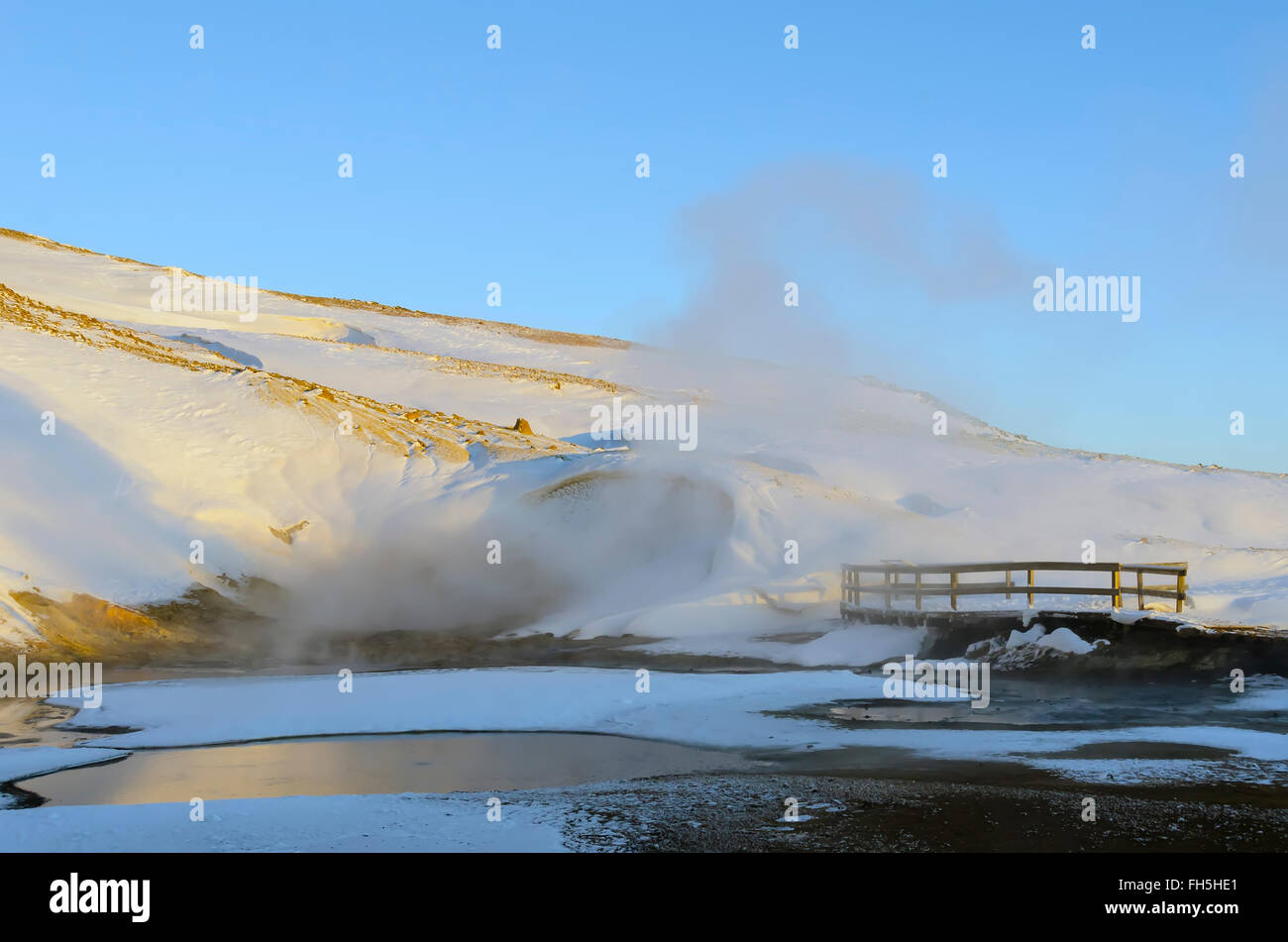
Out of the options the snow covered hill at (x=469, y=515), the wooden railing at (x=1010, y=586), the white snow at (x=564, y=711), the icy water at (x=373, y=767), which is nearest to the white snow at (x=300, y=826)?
the icy water at (x=373, y=767)

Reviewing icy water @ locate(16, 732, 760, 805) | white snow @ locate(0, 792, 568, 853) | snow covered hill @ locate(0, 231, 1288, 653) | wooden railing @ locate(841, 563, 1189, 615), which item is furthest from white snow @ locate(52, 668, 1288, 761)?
white snow @ locate(0, 792, 568, 853)

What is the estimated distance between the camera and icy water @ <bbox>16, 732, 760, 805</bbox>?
41.3ft

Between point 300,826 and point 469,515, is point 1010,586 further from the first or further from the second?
point 300,826

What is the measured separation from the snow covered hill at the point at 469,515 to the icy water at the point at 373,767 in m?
9.27

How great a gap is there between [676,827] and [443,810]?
2290 mm

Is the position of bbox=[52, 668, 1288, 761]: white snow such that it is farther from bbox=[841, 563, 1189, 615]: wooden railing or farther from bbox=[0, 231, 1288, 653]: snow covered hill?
bbox=[0, 231, 1288, 653]: snow covered hill

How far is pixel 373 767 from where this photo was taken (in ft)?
45.6

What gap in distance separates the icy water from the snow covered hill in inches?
365

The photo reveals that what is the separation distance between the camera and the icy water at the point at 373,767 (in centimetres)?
1259

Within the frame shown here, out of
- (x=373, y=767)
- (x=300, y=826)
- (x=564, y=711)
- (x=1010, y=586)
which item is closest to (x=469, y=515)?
(x=1010, y=586)

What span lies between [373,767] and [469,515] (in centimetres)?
2010

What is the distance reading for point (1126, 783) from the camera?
12.2m

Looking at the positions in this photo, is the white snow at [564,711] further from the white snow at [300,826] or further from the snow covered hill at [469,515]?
the white snow at [300,826]
